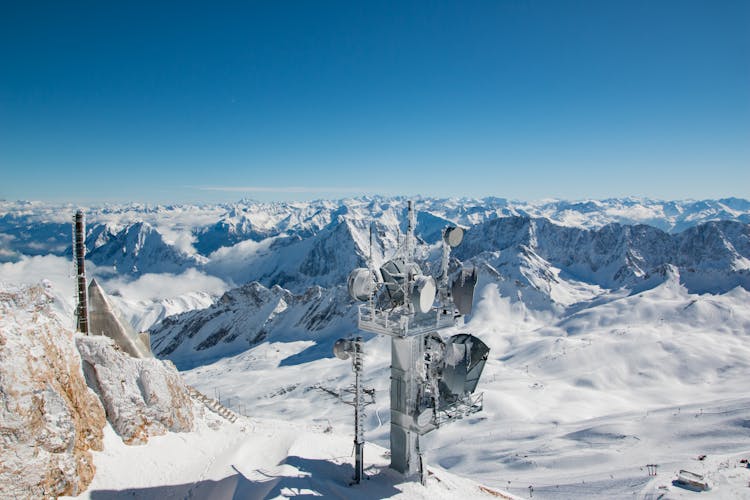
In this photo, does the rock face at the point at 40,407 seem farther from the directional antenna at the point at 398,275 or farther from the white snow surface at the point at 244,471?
the directional antenna at the point at 398,275

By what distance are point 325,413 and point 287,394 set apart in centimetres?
1744

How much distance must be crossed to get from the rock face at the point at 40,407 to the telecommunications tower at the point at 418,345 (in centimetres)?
1331

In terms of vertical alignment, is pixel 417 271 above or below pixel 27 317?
above

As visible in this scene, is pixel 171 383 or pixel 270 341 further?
pixel 270 341

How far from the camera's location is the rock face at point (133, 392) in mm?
22859

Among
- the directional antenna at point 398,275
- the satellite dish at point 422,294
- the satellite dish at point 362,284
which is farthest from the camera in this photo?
the directional antenna at point 398,275

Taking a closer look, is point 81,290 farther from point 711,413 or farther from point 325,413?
point 711,413

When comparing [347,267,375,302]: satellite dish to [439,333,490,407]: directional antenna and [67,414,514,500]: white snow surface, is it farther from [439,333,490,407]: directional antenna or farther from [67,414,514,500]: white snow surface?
[67,414,514,500]: white snow surface

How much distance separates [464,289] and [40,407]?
62.9ft

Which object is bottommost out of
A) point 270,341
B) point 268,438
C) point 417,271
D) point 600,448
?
point 270,341

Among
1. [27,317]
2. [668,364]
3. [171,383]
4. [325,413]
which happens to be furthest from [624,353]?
[27,317]

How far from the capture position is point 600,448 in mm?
48281

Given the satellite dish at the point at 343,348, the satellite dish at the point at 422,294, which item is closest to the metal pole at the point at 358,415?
the satellite dish at the point at 343,348

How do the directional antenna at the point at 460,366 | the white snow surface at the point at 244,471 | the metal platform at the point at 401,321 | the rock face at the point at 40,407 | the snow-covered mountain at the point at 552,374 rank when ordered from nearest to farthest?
the rock face at the point at 40,407
the white snow surface at the point at 244,471
the metal platform at the point at 401,321
the directional antenna at the point at 460,366
the snow-covered mountain at the point at 552,374
